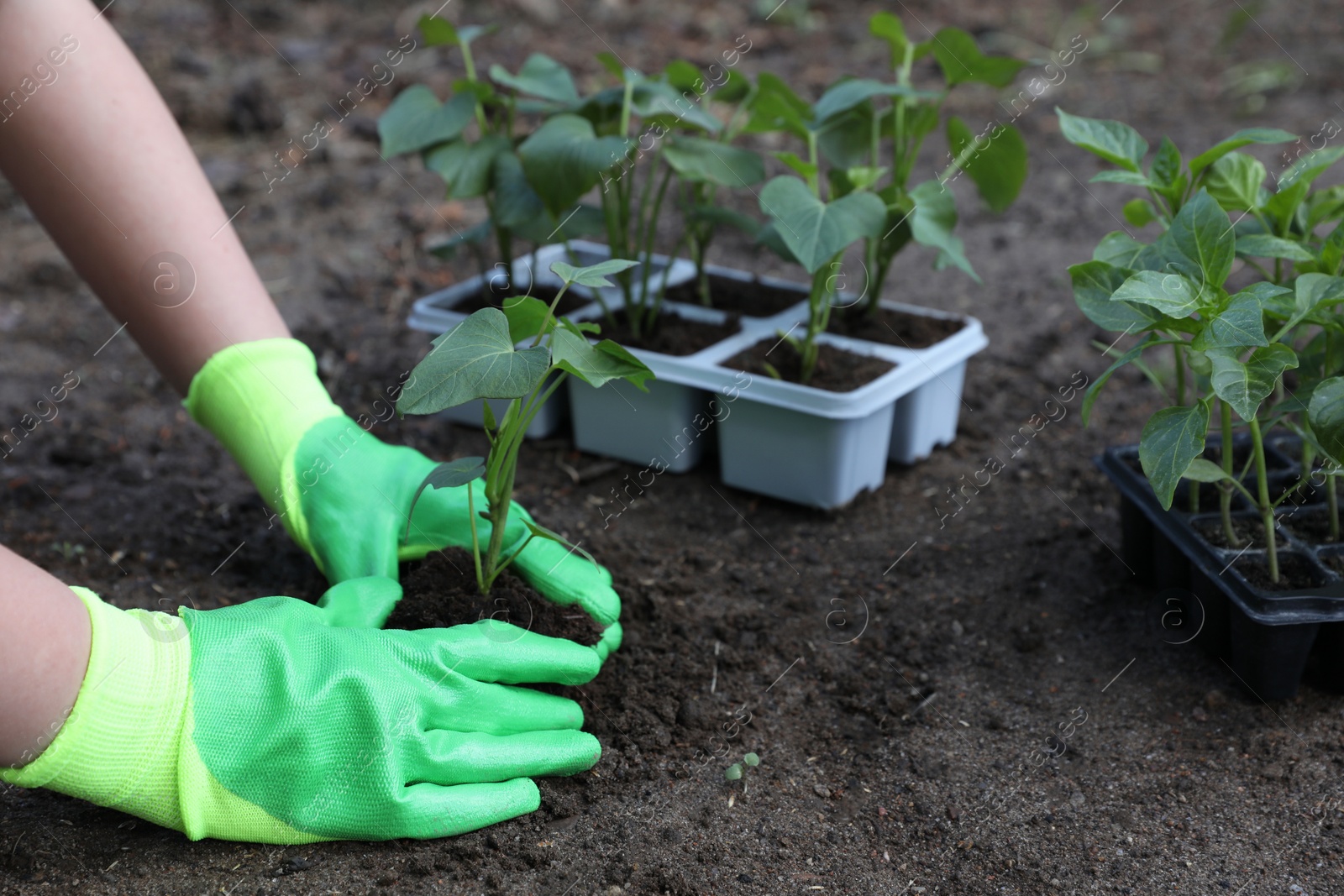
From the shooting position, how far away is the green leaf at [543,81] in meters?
1.66

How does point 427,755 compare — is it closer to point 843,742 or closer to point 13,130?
point 843,742

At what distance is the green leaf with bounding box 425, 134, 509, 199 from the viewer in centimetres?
171

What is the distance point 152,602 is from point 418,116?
2.80 feet

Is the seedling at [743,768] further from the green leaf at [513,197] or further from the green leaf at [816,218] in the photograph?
the green leaf at [513,197]

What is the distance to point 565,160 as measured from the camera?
153 centimetres

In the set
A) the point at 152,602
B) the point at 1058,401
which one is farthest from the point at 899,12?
the point at 152,602

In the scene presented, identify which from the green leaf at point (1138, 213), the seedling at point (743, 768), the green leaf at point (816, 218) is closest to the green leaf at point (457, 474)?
the seedling at point (743, 768)

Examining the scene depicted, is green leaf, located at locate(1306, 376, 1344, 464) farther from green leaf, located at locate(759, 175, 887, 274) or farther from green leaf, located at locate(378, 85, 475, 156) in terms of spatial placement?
green leaf, located at locate(378, 85, 475, 156)

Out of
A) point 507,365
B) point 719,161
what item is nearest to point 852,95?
point 719,161

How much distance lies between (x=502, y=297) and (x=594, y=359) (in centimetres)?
97

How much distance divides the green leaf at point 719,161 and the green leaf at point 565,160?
0.11 metres

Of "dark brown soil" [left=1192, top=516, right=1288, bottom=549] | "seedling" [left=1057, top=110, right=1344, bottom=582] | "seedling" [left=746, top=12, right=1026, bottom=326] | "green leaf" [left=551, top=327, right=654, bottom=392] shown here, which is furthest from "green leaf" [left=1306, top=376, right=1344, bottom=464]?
"green leaf" [left=551, top=327, right=654, bottom=392]

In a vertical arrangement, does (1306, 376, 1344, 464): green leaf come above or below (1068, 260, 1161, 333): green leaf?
below

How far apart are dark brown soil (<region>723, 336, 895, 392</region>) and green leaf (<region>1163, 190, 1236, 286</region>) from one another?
0.54 metres
